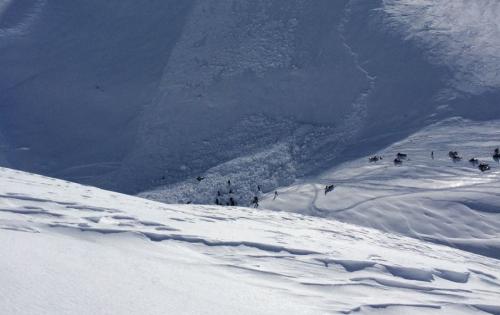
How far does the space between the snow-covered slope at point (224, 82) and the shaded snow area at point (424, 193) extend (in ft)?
3.04

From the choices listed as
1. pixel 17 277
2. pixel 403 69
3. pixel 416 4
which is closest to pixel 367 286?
pixel 17 277

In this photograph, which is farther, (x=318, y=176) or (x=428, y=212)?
(x=318, y=176)

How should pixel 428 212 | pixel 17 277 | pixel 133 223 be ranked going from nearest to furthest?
pixel 17 277
pixel 133 223
pixel 428 212

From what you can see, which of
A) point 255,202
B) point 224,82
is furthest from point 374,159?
point 224,82

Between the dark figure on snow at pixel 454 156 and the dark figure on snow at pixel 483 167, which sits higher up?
the dark figure on snow at pixel 454 156

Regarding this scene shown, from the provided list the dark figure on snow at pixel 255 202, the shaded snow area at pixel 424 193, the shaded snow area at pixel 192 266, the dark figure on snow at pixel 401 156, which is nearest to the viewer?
the shaded snow area at pixel 192 266

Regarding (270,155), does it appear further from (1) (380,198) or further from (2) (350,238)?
(2) (350,238)

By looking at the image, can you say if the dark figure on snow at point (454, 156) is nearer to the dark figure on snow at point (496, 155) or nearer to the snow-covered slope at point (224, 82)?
the dark figure on snow at point (496, 155)

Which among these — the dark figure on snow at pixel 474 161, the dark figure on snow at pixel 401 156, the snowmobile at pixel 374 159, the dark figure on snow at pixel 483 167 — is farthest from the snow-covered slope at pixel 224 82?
the dark figure on snow at pixel 483 167

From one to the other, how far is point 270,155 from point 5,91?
28.9 ft

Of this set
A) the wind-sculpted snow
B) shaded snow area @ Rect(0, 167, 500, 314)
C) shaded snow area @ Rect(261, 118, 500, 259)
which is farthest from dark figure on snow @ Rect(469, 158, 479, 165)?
shaded snow area @ Rect(0, 167, 500, 314)

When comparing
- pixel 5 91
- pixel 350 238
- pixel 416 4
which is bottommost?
pixel 350 238

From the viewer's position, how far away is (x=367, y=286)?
6.57 meters

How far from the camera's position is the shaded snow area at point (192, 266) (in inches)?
185
